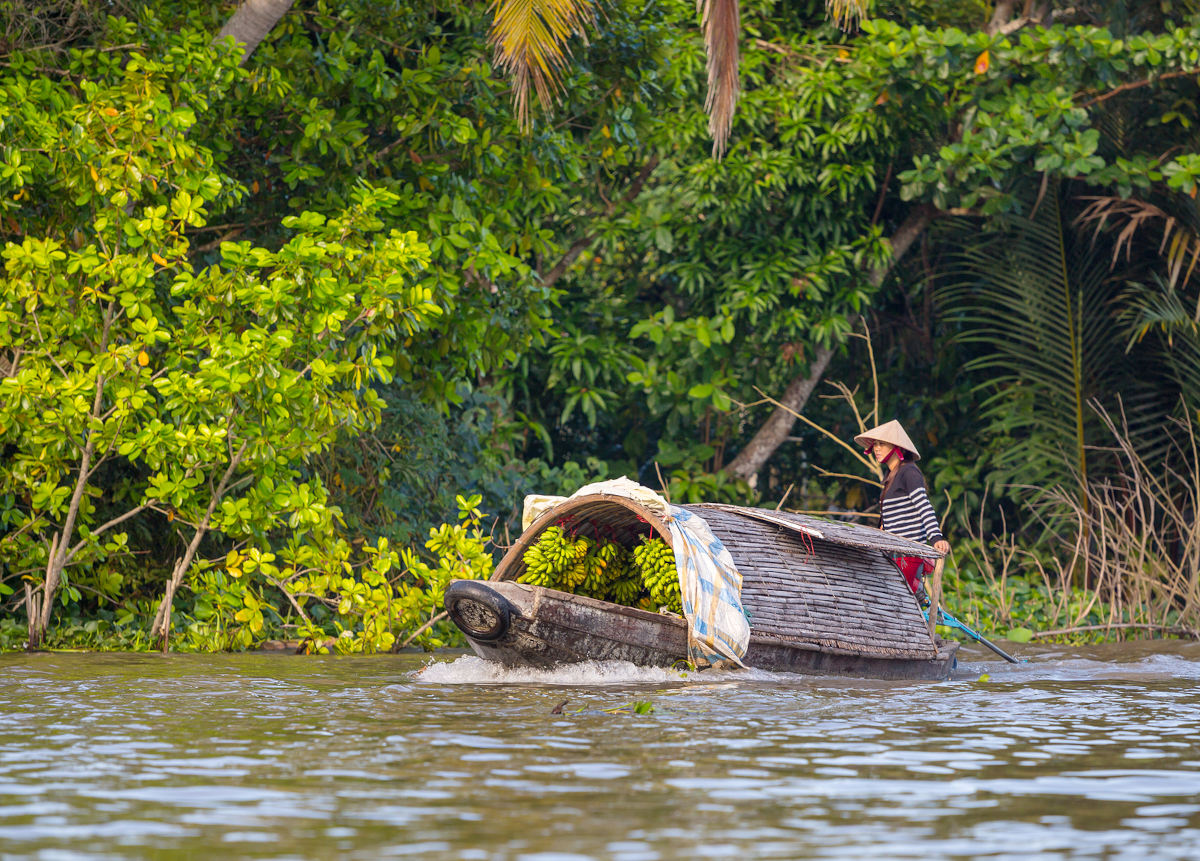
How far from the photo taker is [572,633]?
740cm

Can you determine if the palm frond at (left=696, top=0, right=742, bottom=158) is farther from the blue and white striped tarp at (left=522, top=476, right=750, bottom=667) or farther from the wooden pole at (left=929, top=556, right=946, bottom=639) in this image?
the wooden pole at (left=929, top=556, right=946, bottom=639)

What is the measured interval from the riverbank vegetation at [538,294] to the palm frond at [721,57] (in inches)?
41.8

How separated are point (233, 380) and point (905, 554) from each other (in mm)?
3919

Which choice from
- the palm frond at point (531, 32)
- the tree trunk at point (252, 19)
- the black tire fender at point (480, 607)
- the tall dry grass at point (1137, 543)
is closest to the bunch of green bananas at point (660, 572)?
the black tire fender at point (480, 607)

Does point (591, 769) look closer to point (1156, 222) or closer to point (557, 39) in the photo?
point (557, 39)

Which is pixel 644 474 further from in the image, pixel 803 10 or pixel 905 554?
pixel 905 554

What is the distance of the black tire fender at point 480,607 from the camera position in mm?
7238

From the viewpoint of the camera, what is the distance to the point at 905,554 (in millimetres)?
8125

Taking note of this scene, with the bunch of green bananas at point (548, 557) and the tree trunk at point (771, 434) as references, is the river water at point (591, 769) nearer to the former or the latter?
the bunch of green bananas at point (548, 557)

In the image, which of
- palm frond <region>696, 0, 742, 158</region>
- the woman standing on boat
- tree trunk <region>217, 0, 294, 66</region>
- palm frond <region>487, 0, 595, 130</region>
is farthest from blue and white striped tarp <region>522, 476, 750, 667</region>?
tree trunk <region>217, 0, 294, 66</region>

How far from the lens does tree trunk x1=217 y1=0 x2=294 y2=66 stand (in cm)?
914

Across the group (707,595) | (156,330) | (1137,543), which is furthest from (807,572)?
(1137,543)

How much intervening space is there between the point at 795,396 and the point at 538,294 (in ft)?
13.4

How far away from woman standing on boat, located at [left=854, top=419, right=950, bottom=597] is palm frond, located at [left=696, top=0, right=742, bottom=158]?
2124 mm
